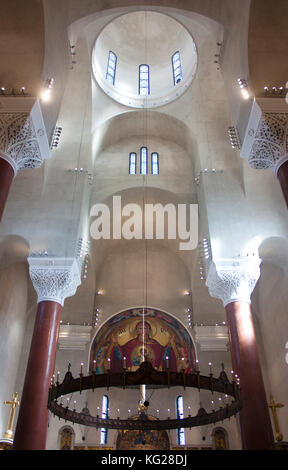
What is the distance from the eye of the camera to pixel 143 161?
53.0 feet

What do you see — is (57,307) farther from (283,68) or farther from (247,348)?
(283,68)

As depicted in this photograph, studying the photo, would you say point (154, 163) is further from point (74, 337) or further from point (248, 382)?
point (248, 382)

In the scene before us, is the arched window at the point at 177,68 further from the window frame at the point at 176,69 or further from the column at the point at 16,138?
the column at the point at 16,138

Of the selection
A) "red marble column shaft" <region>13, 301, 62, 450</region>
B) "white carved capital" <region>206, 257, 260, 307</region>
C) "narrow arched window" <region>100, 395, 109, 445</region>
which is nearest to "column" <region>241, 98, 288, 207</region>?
"white carved capital" <region>206, 257, 260, 307</region>

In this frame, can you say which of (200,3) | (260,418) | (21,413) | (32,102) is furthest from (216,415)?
(200,3)

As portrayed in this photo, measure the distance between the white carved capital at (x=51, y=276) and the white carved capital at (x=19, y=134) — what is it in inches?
159

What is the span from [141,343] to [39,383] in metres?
7.06

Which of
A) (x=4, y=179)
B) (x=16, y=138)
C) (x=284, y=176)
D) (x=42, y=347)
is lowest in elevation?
(x=42, y=347)

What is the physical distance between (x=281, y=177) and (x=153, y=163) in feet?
27.3

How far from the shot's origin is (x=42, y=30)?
8.46 metres

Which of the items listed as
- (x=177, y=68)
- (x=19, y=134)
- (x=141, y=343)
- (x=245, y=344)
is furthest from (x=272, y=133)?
(x=141, y=343)

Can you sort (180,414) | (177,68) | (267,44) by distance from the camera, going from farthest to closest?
(177,68), (180,414), (267,44)

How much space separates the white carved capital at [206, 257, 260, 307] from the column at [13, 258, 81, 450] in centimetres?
432

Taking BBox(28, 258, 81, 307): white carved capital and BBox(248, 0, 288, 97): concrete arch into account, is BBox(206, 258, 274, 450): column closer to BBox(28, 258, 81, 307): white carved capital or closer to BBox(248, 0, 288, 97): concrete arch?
BBox(28, 258, 81, 307): white carved capital
